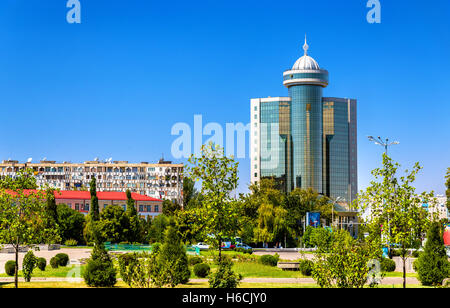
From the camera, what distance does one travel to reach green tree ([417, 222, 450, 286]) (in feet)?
84.9

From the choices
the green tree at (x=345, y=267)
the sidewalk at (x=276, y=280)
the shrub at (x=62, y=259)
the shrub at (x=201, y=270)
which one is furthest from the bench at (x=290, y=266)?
the green tree at (x=345, y=267)

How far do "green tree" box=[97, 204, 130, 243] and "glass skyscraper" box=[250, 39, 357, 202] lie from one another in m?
86.9

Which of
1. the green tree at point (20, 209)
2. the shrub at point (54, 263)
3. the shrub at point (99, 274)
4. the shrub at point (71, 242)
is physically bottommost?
the shrub at point (71, 242)

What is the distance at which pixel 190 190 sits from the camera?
100062 mm

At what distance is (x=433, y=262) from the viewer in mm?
26203

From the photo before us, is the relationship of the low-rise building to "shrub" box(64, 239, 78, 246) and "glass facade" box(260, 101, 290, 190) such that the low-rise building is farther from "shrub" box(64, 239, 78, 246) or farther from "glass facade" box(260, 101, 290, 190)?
"glass facade" box(260, 101, 290, 190)

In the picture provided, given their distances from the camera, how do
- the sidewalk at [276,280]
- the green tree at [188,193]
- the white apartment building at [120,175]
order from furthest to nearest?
the white apartment building at [120,175], the green tree at [188,193], the sidewalk at [276,280]

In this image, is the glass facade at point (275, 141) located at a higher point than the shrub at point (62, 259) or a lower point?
higher

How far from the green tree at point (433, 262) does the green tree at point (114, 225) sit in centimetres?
3924

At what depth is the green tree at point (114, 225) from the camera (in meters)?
60.5

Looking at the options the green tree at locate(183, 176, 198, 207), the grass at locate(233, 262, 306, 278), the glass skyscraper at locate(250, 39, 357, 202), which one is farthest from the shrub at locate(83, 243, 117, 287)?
the glass skyscraper at locate(250, 39, 357, 202)

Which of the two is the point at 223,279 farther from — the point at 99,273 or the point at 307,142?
the point at 307,142

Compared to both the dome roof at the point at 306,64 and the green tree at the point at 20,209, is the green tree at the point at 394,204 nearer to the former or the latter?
the green tree at the point at 20,209
